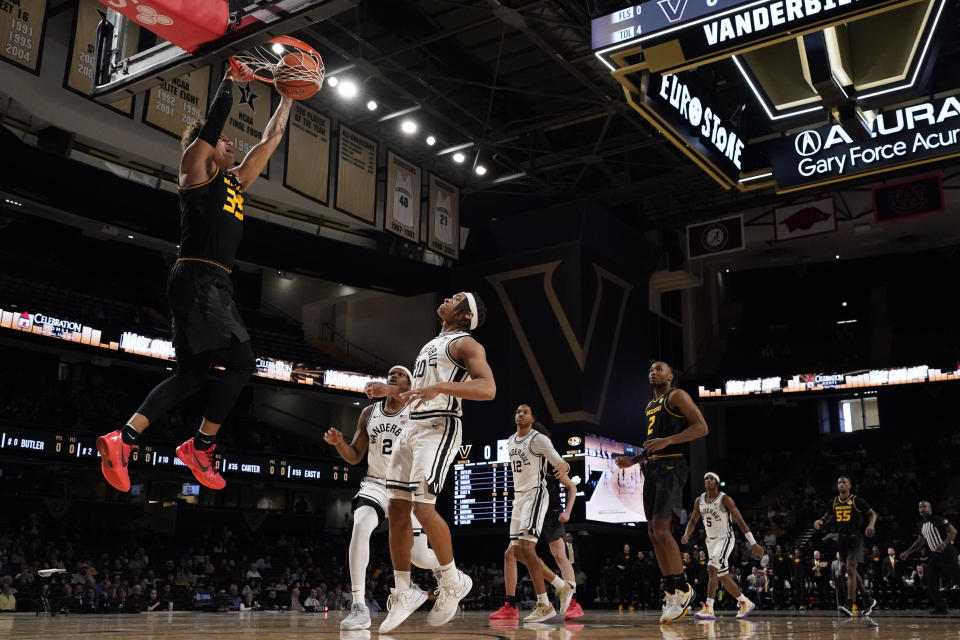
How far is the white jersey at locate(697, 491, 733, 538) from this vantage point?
37.1 ft

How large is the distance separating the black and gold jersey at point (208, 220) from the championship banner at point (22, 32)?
10.2 meters

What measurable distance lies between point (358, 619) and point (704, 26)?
433 centimetres

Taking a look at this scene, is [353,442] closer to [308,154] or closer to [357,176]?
[308,154]

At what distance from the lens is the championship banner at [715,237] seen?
25.5 meters

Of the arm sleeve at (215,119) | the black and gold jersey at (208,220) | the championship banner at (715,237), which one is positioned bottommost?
the black and gold jersey at (208,220)

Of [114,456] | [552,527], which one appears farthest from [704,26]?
[552,527]

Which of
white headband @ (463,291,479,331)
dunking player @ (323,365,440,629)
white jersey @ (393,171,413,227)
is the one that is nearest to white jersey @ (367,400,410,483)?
dunking player @ (323,365,440,629)

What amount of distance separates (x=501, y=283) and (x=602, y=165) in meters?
4.22

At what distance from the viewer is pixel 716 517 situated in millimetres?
11375

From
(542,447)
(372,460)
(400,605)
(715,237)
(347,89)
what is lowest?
(400,605)

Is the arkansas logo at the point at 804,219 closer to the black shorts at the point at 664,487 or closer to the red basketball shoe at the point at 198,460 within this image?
the black shorts at the point at 664,487

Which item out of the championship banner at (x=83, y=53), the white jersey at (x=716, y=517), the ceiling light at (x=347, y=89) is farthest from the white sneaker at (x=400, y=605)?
the ceiling light at (x=347, y=89)

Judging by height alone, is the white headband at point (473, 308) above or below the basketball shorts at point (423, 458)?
above

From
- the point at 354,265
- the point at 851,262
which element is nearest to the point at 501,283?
the point at 354,265
